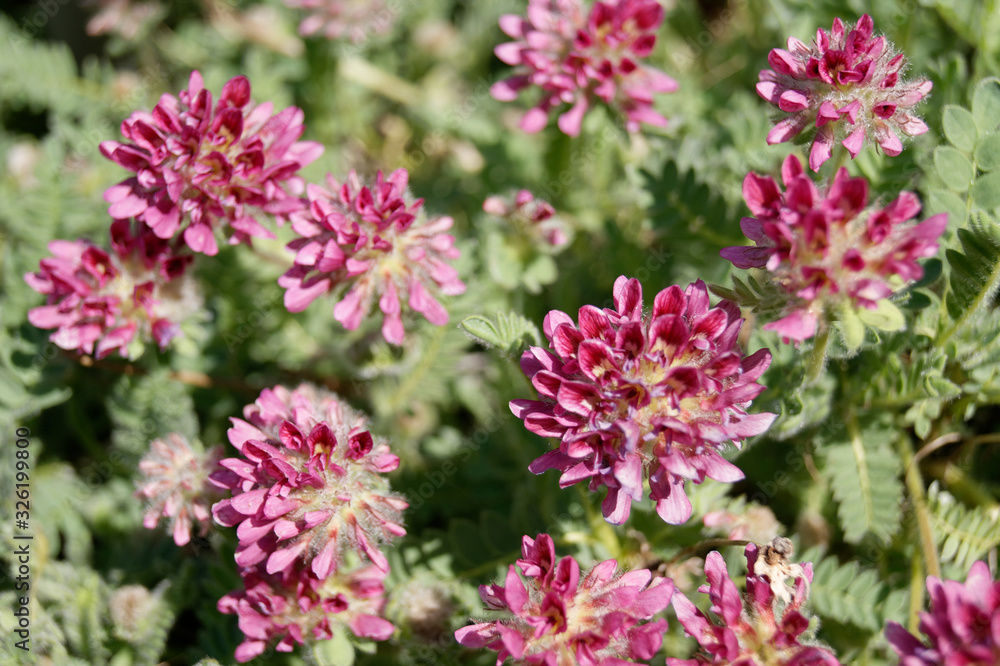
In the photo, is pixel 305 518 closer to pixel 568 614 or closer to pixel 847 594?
pixel 568 614

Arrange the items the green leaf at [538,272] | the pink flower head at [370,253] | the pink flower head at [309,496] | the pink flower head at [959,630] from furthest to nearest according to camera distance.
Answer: the green leaf at [538,272] → the pink flower head at [370,253] → the pink flower head at [309,496] → the pink flower head at [959,630]

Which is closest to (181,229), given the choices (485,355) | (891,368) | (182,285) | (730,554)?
(182,285)

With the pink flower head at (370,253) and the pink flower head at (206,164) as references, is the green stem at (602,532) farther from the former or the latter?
the pink flower head at (206,164)

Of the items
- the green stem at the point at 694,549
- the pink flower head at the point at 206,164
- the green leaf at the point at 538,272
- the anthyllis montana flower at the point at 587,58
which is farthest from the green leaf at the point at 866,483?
the pink flower head at the point at 206,164

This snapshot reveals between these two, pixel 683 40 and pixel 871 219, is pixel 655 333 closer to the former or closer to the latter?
pixel 871 219

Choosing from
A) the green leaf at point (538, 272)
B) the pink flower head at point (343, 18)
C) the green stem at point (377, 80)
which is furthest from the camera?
the green stem at point (377, 80)

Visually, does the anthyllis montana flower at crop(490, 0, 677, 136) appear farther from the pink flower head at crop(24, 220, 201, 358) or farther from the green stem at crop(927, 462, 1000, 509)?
the green stem at crop(927, 462, 1000, 509)
